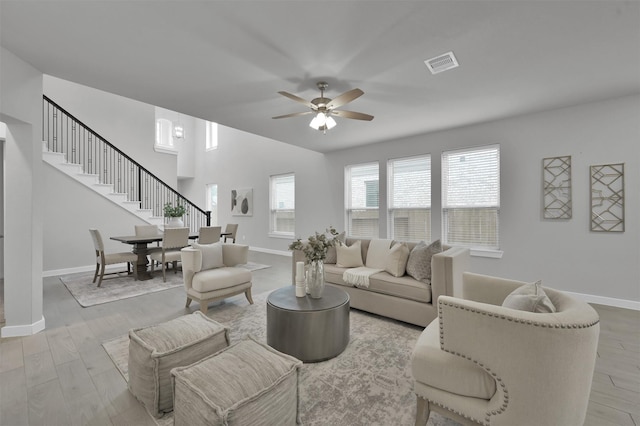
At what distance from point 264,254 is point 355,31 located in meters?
6.43

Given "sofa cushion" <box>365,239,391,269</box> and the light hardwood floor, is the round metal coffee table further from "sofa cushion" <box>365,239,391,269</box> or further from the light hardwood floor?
"sofa cushion" <box>365,239,391,269</box>

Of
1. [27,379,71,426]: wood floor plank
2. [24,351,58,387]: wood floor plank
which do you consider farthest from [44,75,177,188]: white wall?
[27,379,71,426]: wood floor plank

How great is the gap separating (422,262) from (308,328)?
5.09ft

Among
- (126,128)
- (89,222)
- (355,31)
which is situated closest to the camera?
(355,31)

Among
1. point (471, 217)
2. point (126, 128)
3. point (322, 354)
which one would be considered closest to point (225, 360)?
point (322, 354)

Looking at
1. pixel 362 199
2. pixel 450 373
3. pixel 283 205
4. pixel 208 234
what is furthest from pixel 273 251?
pixel 450 373

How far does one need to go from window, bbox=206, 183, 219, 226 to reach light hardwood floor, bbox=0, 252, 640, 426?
6573mm

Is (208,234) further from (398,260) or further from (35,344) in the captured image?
(398,260)

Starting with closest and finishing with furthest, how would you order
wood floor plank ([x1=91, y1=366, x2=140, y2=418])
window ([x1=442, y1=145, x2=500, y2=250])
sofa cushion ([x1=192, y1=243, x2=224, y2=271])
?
wood floor plank ([x1=91, y1=366, x2=140, y2=418]) → sofa cushion ([x1=192, y1=243, x2=224, y2=271]) → window ([x1=442, y1=145, x2=500, y2=250])

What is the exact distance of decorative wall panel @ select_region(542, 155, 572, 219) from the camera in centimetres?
381

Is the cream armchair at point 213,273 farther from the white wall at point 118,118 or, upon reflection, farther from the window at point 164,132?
the window at point 164,132

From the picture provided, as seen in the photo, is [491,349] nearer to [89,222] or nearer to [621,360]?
[621,360]

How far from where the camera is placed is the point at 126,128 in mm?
7449

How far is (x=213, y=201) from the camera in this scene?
10273 mm
